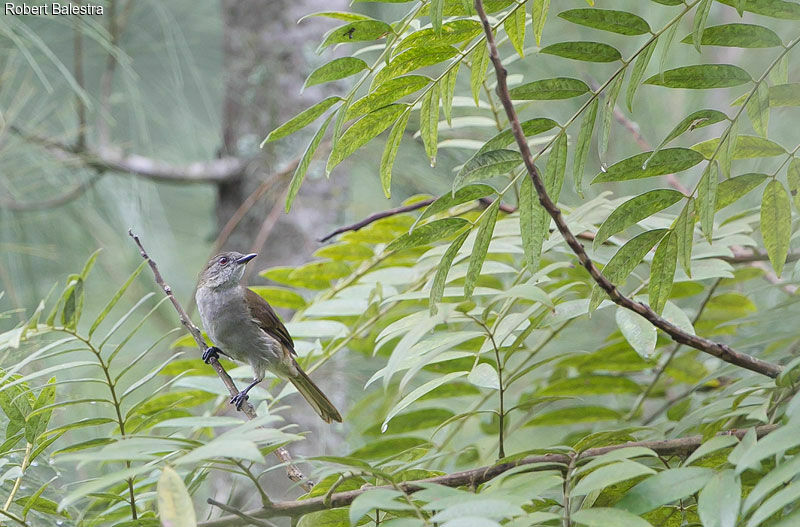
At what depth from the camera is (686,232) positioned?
126 cm

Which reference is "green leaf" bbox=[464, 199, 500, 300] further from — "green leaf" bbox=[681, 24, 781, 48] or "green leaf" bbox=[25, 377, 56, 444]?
"green leaf" bbox=[25, 377, 56, 444]

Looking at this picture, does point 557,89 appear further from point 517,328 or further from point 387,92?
point 517,328

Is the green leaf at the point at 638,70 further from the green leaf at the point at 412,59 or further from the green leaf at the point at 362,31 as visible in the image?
the green leaf at the point at 362,31

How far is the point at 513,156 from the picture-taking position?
1190 millimetres

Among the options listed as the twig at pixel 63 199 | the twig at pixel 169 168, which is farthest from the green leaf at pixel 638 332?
the twig at pixel 63 199

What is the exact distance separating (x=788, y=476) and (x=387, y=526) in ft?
1.45

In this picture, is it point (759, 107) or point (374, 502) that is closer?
point (374, 502)

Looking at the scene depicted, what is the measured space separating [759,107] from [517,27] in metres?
0.39

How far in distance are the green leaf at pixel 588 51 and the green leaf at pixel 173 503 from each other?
84 centimetres

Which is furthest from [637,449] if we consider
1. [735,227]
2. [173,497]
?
[735,227]

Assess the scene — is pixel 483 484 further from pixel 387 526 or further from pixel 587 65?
pixel 587 65

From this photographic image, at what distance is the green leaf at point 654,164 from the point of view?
4.06 ft

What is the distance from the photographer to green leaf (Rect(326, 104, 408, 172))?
1265mm

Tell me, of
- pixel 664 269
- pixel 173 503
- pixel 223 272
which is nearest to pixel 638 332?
pixel 664 269
